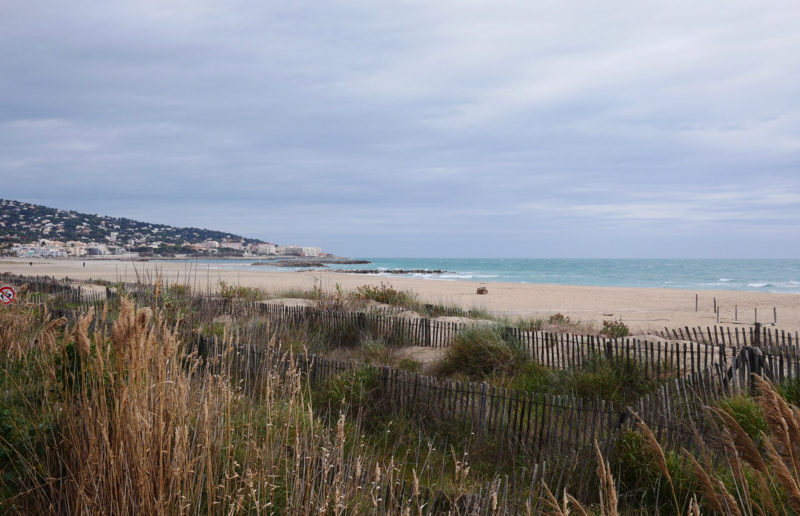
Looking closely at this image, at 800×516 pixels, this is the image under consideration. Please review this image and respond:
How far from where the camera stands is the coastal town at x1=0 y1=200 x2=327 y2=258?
95.1 meters

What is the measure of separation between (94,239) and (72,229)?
902cm

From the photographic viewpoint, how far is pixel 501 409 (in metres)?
5.13

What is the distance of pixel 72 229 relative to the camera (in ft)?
382

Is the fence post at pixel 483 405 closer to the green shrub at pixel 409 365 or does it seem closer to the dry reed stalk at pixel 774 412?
the green shrub at pixel 409 365

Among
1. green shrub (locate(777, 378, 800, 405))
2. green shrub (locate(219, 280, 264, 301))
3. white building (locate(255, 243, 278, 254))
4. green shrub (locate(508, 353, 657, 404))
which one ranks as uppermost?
white building (locate(255, 243, 278, 254))

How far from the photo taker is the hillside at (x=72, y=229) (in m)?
107

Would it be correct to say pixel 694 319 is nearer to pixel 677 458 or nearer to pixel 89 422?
pixel 677 458

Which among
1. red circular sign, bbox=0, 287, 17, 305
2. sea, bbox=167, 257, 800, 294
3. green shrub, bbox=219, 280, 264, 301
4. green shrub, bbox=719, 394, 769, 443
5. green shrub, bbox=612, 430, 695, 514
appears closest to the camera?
green shrub, bbox=612, 430, 695, 514

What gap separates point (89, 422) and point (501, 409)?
347cm

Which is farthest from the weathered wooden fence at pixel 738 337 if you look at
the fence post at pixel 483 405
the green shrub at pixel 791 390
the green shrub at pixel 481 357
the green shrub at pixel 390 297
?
the green shrub at pixel 390 297

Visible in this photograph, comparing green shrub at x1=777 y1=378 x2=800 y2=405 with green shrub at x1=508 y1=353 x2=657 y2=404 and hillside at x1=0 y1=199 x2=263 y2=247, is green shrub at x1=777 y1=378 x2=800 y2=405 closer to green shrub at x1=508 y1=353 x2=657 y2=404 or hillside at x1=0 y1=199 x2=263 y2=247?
green shrub at x1=508 y1=353 x2=657 y2=404

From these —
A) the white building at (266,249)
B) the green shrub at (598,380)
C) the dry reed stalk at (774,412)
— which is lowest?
the green shrub at (598,380)

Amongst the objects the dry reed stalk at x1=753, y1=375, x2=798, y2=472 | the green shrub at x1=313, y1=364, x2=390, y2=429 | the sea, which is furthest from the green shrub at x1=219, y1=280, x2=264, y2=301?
the dry reed stalk at x1=753, y1=375, x2=798, y2=472

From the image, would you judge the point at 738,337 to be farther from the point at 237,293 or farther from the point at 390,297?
the point at 237,293
